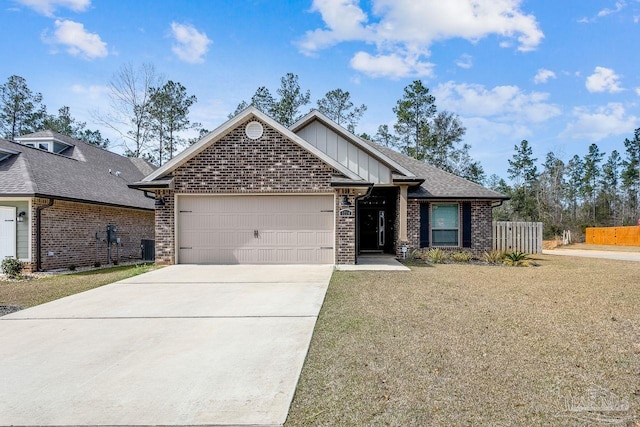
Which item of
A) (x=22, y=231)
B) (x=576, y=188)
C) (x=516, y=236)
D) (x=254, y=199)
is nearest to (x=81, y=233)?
(x=22, y=231)

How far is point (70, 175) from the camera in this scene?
1483cm

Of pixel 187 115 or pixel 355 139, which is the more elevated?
pixel 187 115

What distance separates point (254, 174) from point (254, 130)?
1373 mm

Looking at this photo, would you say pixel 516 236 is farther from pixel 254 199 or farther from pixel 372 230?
pixel 254 199

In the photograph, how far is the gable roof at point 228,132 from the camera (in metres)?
11.5

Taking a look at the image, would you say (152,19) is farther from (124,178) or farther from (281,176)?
(281,176)

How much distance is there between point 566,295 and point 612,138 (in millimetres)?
51012

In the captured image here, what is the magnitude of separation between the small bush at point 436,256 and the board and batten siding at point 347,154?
3024 millimetres

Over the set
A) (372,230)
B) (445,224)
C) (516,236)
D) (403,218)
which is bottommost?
(516,236)

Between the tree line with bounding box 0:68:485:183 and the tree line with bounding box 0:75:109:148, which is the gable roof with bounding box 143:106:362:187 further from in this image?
the tree line with bounding box 0:75:109:148

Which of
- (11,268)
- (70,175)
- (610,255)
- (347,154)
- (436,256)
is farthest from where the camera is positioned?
(610,255)

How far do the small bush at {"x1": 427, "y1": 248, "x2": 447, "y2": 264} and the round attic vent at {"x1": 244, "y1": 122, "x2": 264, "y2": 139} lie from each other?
7.41m

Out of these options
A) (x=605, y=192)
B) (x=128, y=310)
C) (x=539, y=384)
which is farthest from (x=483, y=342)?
(x=605, y=192)

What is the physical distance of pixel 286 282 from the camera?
881cm
